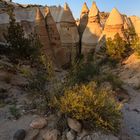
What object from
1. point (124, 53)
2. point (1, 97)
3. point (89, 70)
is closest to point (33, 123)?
point (1, 97)

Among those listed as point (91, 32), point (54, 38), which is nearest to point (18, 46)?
point (54, 38)

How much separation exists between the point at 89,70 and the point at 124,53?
683 cm

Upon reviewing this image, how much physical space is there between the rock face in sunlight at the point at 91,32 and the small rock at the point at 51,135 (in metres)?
15.9

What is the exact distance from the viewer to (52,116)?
6441mm

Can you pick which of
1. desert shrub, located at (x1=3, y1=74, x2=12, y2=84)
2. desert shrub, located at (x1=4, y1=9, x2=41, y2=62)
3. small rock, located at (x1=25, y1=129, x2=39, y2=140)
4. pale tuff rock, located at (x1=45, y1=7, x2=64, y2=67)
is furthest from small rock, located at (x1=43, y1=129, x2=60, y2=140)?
pale tuff rock, located at (x1=45, y1=7, x2=64, y2=67)

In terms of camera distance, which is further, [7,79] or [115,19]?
[115,19]

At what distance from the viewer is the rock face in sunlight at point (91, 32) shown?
854 inches

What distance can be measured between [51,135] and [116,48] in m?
14.3

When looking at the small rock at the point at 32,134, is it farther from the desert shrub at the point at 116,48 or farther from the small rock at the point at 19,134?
the desert shrub at the point at 116,48

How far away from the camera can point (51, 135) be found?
5.83 metres

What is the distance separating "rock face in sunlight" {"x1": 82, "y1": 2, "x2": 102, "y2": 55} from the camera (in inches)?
854

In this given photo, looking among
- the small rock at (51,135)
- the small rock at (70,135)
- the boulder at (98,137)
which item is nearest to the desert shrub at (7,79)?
the small rock at (51,135)

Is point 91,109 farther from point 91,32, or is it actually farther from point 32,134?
point 91,32

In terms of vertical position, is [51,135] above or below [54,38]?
below
